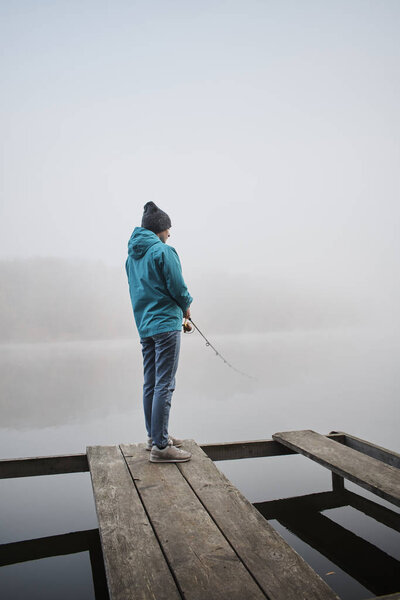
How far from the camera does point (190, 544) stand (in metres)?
1.86

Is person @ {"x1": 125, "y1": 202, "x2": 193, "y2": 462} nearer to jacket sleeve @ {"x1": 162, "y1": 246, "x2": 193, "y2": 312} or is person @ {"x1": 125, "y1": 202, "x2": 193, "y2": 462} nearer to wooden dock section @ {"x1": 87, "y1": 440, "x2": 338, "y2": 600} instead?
jacket sleeve @ {"x1": 162, "y1": 246, "x2": 193, "y2": 312}

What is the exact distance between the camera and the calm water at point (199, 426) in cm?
266

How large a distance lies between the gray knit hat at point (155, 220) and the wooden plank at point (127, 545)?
5.20 feet

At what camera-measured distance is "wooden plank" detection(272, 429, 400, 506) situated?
8.25ft

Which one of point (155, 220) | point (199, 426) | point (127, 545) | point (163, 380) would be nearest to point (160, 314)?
point (163, 380)

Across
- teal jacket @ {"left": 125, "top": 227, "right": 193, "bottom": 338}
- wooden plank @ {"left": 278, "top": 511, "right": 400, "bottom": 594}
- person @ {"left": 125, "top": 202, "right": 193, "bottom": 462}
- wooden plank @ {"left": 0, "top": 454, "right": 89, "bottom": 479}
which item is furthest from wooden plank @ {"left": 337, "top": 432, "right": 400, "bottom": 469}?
wooden plank @ {"left": 0, "top": 454, "right": 89, "bottom": 479}

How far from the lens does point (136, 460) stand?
302 cm

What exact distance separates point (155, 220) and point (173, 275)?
0.51 meters

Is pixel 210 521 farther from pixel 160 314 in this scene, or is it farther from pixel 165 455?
pixel 160 314

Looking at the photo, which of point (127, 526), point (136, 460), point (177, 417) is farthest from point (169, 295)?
point (177, 417)

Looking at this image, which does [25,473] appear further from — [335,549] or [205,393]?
[205,393]

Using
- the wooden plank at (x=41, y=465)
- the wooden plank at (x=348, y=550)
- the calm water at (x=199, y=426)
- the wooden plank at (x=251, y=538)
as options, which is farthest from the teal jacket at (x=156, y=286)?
the wooden plank at (x=348, y=550)

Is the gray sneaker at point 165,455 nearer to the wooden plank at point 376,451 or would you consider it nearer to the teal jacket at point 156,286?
the teal jacket at point 156,286

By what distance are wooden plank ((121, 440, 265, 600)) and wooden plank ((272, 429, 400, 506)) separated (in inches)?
38.0
